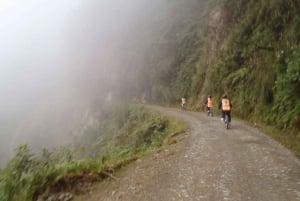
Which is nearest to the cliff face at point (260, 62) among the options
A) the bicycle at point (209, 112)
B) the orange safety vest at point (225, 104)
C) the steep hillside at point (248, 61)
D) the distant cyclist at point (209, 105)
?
the steep hillside at point (248, 61)

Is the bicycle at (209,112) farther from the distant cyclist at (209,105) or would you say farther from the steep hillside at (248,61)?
the steep hillside at (248,61)

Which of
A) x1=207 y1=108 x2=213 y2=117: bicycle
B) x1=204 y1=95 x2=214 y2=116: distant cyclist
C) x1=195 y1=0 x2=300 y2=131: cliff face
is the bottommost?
x1=207 y1=108 x2=213 y2=117: bicycle

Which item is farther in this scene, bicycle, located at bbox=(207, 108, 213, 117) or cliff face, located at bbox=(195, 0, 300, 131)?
bicycle, located at bbox=(207, 108, 213, 117)

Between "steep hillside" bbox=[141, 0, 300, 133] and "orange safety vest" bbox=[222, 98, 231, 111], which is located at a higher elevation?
"steep hillside" bbox=[141, 0, 300, 133]

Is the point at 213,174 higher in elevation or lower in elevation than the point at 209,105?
lower

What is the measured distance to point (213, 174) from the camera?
9.27 metres

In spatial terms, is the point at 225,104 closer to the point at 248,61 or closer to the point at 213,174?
the point at 248,61

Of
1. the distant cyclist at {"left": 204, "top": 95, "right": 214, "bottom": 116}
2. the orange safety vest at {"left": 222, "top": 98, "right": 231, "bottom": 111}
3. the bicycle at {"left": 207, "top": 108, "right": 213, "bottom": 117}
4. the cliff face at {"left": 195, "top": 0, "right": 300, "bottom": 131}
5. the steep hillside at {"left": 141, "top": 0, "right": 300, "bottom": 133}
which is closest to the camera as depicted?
the cliff face at {"left": 195, "top": 0, "right": 300, "bottom": 131}

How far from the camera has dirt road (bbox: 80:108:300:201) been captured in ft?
26.1

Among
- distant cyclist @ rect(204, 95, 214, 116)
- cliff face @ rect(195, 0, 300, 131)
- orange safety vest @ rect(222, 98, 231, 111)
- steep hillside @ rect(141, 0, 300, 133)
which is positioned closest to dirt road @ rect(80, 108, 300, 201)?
cliff face @ rect(195, 0, 300, 131)

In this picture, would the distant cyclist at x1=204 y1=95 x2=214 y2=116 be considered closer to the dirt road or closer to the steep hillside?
the steep hillside

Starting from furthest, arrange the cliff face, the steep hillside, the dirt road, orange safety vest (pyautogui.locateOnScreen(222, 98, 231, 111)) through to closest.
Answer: orange safety vest (pyautogui.locateOnScreen(222, 98, 231, 111)) < the steep hillside < the cliff face < the dirt road

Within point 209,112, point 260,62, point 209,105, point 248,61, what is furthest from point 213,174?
point 248,61

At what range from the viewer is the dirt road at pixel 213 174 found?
26.1 feet
